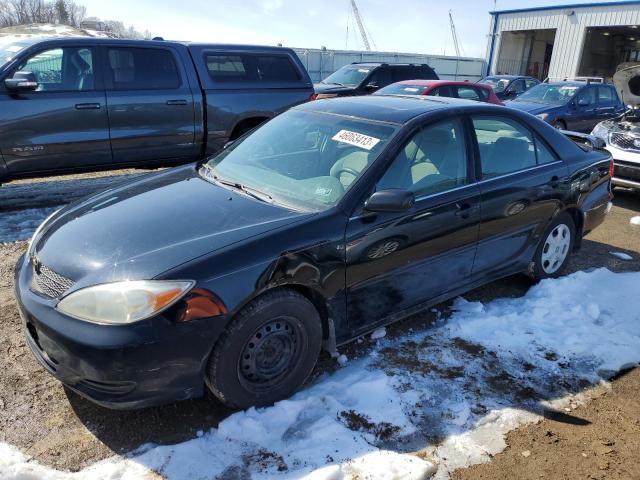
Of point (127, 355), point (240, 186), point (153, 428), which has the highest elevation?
point (240, 186)

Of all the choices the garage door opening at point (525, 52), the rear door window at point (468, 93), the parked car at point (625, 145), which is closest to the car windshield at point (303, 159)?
the parked car at point (625, 145)

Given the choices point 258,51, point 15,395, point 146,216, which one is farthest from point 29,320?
point 258,51

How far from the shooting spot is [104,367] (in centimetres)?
234

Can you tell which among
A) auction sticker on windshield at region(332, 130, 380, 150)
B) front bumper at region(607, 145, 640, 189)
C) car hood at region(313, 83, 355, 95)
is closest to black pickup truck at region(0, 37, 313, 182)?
auction sticker on windshield at region(332, 130, 380, 150)

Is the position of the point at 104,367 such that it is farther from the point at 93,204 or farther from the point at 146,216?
the point at 93,204

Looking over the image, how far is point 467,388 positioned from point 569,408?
570 mm

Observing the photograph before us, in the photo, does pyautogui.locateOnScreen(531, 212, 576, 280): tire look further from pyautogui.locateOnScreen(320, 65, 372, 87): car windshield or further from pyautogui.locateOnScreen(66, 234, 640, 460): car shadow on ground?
pyautogui.locateOnScreen(320, 65, 372, 87): car windshield

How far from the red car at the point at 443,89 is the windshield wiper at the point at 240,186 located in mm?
7436

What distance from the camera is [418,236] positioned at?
3.26m

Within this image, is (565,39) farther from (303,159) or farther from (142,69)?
(303,159)

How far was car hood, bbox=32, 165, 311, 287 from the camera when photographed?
8.27 feet

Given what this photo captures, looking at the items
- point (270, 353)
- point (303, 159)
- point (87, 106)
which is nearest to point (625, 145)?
point (303, 159)

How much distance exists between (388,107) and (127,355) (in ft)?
→ 7.76

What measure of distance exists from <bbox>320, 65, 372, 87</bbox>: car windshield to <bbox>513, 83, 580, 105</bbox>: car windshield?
384cm
